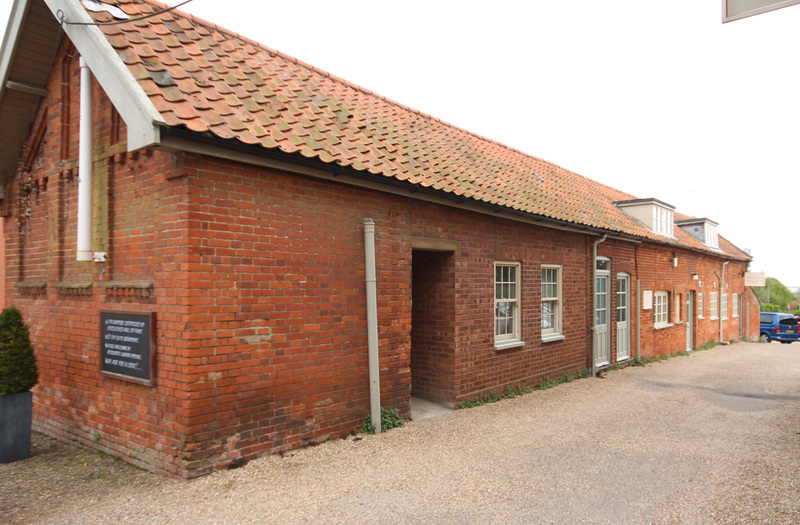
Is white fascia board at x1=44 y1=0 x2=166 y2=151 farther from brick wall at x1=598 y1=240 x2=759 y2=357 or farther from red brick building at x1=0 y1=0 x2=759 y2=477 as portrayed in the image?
brick wall at x1=598 y1=240 x2=759 y2=357

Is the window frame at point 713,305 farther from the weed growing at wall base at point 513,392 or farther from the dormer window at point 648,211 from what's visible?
the weed growing at wall base at point 513,392

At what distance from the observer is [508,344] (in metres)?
9.76

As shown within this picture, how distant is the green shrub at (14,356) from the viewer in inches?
238

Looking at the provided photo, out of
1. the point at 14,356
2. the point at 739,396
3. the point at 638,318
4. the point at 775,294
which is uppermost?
the point at 14,356

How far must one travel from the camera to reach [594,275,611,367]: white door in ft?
43.4

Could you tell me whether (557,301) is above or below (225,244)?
below

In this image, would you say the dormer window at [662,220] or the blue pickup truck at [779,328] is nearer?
the dormer window at [662,220]

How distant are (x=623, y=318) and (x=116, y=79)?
13794 mm

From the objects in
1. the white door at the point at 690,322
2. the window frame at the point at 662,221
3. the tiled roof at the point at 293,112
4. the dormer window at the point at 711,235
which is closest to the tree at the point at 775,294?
the dormer window at the point at 711,235

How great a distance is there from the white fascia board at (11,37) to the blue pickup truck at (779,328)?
33.0m

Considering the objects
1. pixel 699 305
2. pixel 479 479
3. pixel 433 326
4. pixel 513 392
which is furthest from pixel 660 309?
pixel 479 479

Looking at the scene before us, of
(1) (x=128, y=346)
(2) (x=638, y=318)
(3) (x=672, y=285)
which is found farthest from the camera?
(3) (x=672, y=285)

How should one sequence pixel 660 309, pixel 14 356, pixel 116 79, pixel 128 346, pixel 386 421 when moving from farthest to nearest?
1. pixel 660 309
2. pixel 386 421
3. pixel 14 356
4. pixel 128 346
5. pixel 116 79

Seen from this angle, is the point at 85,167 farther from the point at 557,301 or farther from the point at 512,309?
the point at 557,301
